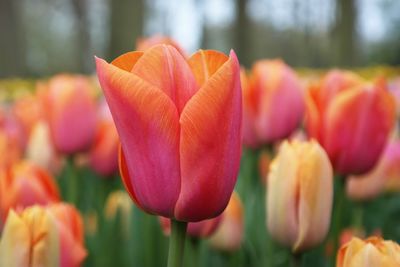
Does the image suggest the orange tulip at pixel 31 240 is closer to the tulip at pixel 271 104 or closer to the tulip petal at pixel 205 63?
the tulip petal at pixel 205 63

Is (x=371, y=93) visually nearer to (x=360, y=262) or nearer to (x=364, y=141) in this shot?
(x=364, y=141)

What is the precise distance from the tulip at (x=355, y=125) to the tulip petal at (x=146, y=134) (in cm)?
54

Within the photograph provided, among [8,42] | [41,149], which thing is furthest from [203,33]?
[41,149]

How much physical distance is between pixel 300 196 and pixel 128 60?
1.35ft

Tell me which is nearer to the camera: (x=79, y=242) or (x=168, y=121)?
(x=168, y=121)

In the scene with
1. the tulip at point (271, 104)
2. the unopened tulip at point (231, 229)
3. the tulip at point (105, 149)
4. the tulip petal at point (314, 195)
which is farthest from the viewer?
the tulip at point (105, 149)

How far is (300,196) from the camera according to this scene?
3.53 feet

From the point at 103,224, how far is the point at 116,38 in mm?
5565

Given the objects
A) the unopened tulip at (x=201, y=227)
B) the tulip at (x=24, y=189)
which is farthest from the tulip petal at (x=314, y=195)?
the tulip at (x=24, y=189)

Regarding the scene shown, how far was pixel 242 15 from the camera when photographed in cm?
1239

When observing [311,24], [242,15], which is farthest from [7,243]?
[311,24]

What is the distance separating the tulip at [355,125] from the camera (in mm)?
1247

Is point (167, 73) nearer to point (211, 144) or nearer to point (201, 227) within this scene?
point (211, 144)

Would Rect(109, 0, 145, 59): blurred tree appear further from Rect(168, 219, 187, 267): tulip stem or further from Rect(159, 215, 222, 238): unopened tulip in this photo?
Rect(168, 219, 187, 267): tulip stem
